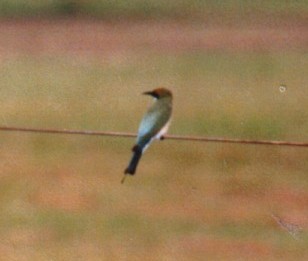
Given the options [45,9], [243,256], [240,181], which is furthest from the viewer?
[45,9]

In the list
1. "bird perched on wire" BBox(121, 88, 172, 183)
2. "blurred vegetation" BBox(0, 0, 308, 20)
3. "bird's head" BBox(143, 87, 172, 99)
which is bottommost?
"blurred vegetation" BBox(0, 0, 308, 20)

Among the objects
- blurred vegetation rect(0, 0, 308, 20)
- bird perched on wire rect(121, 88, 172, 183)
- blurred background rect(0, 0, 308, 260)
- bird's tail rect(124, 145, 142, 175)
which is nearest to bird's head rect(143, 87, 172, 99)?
bird perched on wire rect(121, 88, 172, 183)

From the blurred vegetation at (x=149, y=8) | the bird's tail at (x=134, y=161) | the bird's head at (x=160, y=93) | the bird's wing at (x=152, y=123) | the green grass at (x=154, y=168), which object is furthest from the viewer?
the blurred vegetation at (x=149, y=8)

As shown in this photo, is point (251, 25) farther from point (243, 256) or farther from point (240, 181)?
point (243, 256)

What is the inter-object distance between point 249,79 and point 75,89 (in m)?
1.20

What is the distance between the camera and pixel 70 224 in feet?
16.7

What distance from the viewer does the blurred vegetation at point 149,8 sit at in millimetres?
11367

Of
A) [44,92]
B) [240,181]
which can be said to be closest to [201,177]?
[240,181]

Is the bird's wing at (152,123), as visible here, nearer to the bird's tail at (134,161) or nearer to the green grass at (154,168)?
the bird's tail at (134,161)

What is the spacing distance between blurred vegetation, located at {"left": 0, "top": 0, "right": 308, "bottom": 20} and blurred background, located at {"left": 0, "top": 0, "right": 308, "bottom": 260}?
0.02 m

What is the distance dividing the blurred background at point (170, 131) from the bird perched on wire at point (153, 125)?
140 centimetres

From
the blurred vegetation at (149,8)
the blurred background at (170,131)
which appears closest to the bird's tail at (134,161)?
the blurred background at (170,131)

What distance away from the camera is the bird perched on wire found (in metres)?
2.78

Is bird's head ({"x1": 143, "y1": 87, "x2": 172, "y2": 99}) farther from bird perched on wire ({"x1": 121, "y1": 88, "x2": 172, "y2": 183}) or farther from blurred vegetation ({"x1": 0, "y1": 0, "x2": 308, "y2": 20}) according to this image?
blurred vegetation ({"x1": 0, "y1": 0, "x2": 308, "y2": 20})
